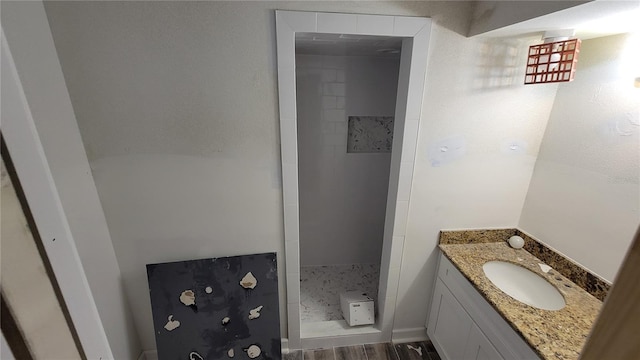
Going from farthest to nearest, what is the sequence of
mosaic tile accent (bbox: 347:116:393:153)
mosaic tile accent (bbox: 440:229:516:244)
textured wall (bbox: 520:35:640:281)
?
mosaic tile accent (bbox: 347:116:393:153)
mosaic tile accent (bbox: 440:229:516:244)
textured wall (bbox: 520:35:640:281)

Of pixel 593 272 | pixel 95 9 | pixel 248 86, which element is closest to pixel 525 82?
pixel 593 272

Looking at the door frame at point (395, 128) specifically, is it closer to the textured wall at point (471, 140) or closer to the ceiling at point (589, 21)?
the textured wall at point (471, 140)

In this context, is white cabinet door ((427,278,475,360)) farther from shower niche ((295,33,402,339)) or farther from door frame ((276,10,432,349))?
shower niche ((295,33,402,339))

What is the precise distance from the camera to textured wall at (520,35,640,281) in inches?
44.8

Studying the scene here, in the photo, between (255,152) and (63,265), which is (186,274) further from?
(63,265)

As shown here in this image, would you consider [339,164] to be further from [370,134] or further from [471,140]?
[471,140]

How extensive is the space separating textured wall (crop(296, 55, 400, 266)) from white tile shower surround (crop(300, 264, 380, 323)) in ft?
0.32

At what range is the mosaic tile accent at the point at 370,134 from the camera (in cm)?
234

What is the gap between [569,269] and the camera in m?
1.38

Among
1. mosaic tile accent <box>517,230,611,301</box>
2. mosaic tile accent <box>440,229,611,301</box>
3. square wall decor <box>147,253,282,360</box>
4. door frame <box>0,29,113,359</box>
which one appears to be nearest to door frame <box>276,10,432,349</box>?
square wall decor <box>147,253,282,360</box>

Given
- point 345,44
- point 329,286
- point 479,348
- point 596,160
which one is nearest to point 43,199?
point 345,44

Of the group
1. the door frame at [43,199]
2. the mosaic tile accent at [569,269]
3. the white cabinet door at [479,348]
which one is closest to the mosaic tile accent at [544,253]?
the mosaic tile accent at [569,269]

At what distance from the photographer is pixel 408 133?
1433 mm

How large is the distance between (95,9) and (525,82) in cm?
206
